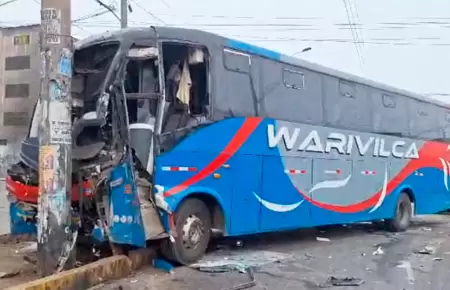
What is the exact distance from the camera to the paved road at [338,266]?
7691 millimetres

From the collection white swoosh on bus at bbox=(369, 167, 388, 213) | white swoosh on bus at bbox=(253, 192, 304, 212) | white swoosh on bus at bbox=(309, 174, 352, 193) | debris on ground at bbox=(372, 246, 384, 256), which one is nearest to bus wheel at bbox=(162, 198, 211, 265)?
white swoosh on bus at bbox=(253, 192, 304, 212)

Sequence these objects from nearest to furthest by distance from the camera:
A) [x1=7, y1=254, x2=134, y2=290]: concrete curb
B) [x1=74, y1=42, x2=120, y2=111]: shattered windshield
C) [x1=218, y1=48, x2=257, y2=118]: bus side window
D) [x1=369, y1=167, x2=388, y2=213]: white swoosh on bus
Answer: [x1=7, y1=254, x2=134, y2=290]: concrete curb → [x1=74, y1=42, x2=120, y2=111]: shattered windshield → [x1=218, y1=48, x2=257, y2=118]: bus side window → [x1=369, y1=167, x2=388, y2=213]: white swoosh on bus

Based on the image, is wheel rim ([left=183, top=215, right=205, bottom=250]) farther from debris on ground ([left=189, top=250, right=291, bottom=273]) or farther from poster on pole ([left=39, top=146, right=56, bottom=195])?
poster on pole ([left=39, top=146, right=56, bottom=195])

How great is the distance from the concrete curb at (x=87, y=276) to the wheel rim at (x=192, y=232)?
80cm

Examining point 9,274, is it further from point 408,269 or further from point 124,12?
point 124,12

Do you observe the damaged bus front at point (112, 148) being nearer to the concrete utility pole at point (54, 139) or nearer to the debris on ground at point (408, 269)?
the concrete utility pole at point (54, 139)

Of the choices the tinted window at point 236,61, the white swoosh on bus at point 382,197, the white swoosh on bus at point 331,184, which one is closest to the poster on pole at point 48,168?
the tinted window at point 236,61

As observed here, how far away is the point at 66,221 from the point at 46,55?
6.55 feet

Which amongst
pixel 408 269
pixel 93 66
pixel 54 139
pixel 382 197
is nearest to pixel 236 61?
pixel 93 66

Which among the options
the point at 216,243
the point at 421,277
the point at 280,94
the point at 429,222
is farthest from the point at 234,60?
the point at 429,222

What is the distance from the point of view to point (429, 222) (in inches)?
696

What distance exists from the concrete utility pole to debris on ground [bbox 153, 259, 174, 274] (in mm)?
1584

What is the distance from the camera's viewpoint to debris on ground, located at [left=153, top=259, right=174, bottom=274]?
8248mm

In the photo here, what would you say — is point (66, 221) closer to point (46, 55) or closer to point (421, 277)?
point (46, 55)
